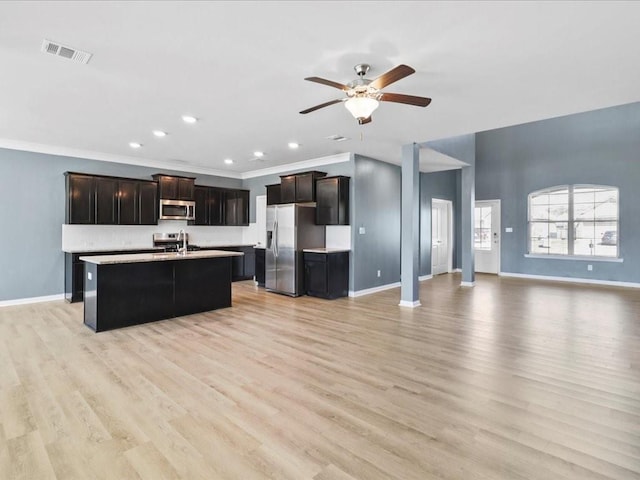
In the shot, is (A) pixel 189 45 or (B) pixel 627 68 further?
(B) pixel 627 68

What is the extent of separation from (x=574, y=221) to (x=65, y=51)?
987 centimetres

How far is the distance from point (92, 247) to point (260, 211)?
12.0 ft

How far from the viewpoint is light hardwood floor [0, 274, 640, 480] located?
186 cm

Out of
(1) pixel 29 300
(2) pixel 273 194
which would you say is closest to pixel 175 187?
(2) pixel 273 194

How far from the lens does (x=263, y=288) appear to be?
7.42m

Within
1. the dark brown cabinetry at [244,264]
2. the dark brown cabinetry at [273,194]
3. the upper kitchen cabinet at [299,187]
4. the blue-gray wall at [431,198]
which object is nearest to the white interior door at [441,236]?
the blue-gray wall at [431,198]

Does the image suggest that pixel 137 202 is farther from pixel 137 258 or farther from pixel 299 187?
pixel 299 187

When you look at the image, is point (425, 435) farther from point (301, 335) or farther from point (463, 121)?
point (463, 121)

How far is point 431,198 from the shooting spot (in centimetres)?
904

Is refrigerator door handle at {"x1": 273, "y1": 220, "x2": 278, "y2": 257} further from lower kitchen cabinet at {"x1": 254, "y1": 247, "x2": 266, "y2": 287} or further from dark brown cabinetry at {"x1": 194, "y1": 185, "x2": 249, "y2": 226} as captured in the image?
dark brown cabinetry at {"x1": 194, "y1": 185, "x2": 249, "y2": 226}

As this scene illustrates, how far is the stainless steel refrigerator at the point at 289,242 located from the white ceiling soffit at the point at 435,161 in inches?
Result: 95.2

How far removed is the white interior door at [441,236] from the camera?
9258 mm

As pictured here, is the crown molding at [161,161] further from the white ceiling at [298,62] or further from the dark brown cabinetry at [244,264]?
the dark brown cabinetry at [244,264]

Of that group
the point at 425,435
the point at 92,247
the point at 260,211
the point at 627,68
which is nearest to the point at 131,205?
the point at 92,247
